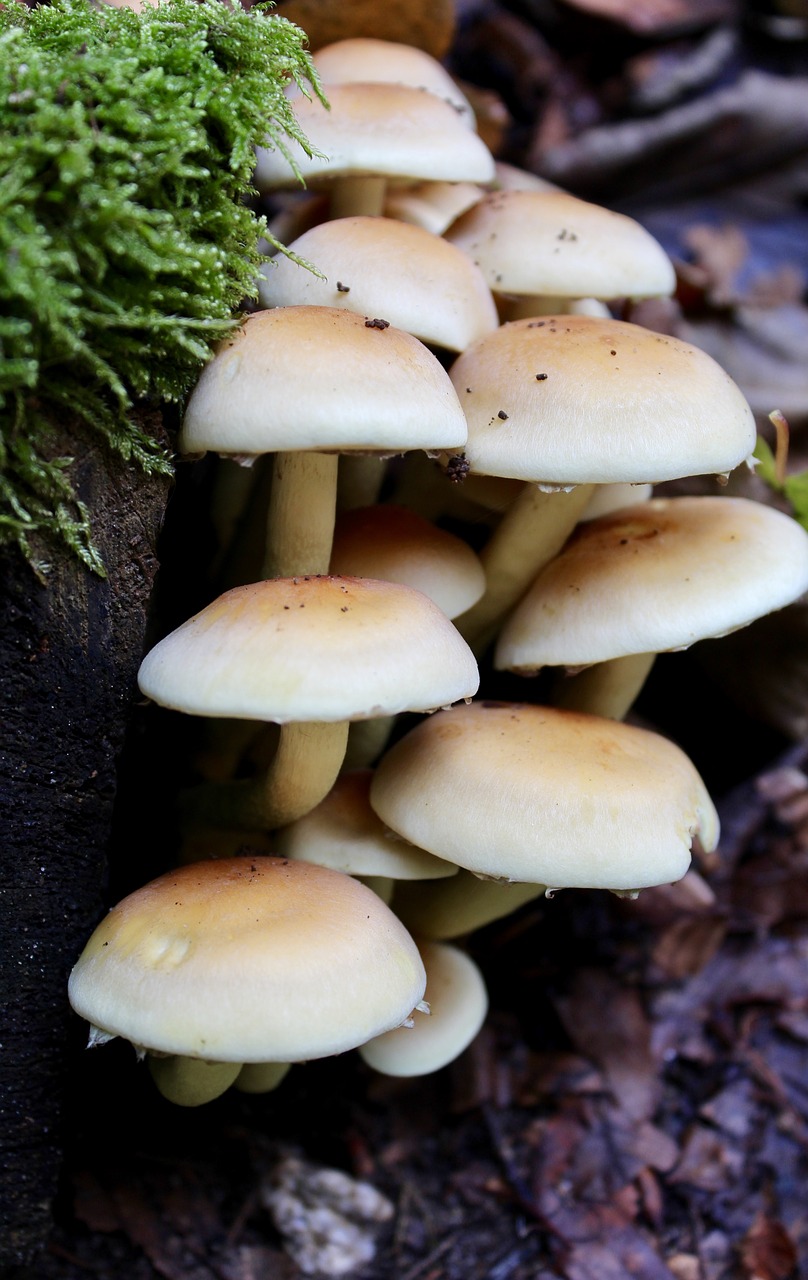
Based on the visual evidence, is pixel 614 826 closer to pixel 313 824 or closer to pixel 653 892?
pixel 313 824

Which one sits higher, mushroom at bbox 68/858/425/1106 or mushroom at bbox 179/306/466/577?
mushroom at bbox 179/306/466/577

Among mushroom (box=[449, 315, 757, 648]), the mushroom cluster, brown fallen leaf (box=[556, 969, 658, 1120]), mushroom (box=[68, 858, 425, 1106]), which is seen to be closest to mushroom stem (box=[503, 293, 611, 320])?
the mushroom cluster

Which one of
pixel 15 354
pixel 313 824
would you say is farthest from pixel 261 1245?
pixel 15 354

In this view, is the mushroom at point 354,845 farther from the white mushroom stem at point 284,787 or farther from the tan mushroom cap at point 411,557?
the tan mushroom cap at point 411,557

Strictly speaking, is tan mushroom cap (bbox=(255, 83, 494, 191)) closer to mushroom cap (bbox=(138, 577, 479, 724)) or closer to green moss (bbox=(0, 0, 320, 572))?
green moss (bbox=(0, 0, 320, 572))

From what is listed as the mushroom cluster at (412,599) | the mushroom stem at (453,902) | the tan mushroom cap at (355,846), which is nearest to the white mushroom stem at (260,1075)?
the mushroom cluster at (412,599)

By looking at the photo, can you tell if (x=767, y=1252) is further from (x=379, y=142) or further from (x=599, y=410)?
(x=379, y=142)

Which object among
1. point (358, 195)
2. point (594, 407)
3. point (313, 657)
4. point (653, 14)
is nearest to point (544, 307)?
point (358, 195)
